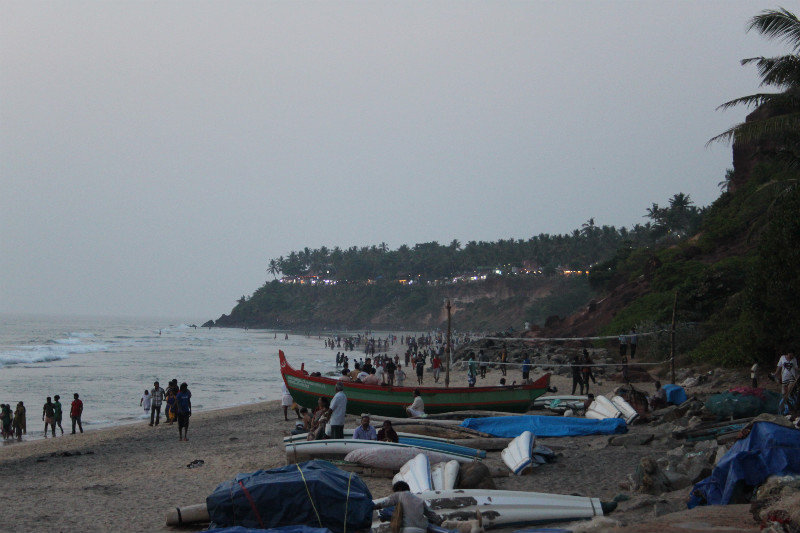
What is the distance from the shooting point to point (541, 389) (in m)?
18.2

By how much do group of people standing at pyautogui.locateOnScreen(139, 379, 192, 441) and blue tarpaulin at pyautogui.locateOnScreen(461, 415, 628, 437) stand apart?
23.5 feet

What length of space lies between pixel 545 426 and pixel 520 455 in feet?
11.9

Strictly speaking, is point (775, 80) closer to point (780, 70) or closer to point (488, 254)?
point (780, 70)

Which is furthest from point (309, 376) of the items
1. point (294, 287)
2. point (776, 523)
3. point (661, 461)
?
point (294, 287)

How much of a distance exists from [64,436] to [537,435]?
13917mm

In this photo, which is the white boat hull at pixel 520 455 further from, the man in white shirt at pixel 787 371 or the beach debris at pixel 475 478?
the man in white shirt at pixel 787 371

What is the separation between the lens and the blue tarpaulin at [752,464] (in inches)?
284

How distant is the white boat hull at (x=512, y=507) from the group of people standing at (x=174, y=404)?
10.1 metres

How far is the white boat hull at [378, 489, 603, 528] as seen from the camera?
25.7 ft

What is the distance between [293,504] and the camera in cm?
740

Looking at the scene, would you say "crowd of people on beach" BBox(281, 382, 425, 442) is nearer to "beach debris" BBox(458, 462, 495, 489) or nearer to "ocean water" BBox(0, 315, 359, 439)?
"beach debris" BBox(458, 462, 495, 489)

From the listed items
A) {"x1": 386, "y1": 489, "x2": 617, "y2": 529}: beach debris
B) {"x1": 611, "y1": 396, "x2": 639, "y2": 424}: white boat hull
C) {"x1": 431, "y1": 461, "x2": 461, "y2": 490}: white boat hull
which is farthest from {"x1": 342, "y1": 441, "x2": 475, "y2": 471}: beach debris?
{"x1": 611, "y1": 396, "x2": 639, "y2": 424}: white boat hull

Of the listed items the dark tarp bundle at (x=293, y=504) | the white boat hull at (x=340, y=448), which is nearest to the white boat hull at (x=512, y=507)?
the dark tarp bundle at (x=293, y=504)

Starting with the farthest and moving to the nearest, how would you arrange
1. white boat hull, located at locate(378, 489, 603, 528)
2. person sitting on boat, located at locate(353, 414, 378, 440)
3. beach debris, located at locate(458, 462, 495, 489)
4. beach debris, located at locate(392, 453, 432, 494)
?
person sitting on boat, located at locate(353, 414, 378, 440), beach debris, located at locate(458, 462, 495, 489), beach debris, located at locate(392, 453, 432, 494), white boat hull, located at locate(378, 489, 603, 528)
